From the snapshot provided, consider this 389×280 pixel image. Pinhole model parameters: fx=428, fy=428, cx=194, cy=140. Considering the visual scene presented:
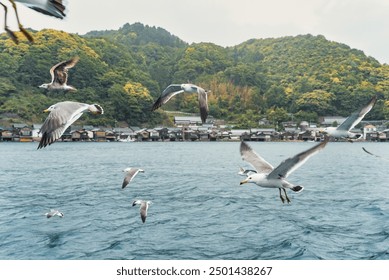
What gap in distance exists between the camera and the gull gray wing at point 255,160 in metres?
3.89

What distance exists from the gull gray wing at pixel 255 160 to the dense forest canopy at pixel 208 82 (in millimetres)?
1774

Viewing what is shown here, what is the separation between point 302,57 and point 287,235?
499 inches

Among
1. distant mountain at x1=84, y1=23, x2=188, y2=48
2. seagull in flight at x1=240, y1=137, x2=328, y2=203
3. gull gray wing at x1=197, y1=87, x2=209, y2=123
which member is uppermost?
distant mountain at x1=84, y1=23, x2=188, y2=48

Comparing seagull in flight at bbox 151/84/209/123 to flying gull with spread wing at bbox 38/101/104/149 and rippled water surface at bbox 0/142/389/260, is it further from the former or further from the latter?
rippled water surface at bbox 0/142/389/260

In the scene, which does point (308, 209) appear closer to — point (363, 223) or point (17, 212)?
point (363, 223)

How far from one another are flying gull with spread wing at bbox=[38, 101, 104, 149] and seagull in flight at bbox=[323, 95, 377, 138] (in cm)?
227

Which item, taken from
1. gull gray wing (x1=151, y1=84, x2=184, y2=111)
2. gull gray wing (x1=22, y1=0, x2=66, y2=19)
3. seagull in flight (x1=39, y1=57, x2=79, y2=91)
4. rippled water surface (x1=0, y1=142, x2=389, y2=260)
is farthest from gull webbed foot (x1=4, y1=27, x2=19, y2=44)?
rippled water surface (x1=0, y1=142, x2=389, y2=260)

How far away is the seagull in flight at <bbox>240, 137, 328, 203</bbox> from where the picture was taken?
301 cm

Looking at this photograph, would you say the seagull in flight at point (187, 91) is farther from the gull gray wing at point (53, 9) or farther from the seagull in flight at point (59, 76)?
the gull gray wing at point (53, 9)

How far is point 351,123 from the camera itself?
4.05 m

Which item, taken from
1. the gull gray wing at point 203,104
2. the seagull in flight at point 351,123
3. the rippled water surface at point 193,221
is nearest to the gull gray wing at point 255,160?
the gull gray wing at point 203,104

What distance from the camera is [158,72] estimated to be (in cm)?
3475

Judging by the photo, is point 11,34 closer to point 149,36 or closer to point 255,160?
point 255,160

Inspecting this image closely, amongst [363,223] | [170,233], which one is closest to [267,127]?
[363,223]
